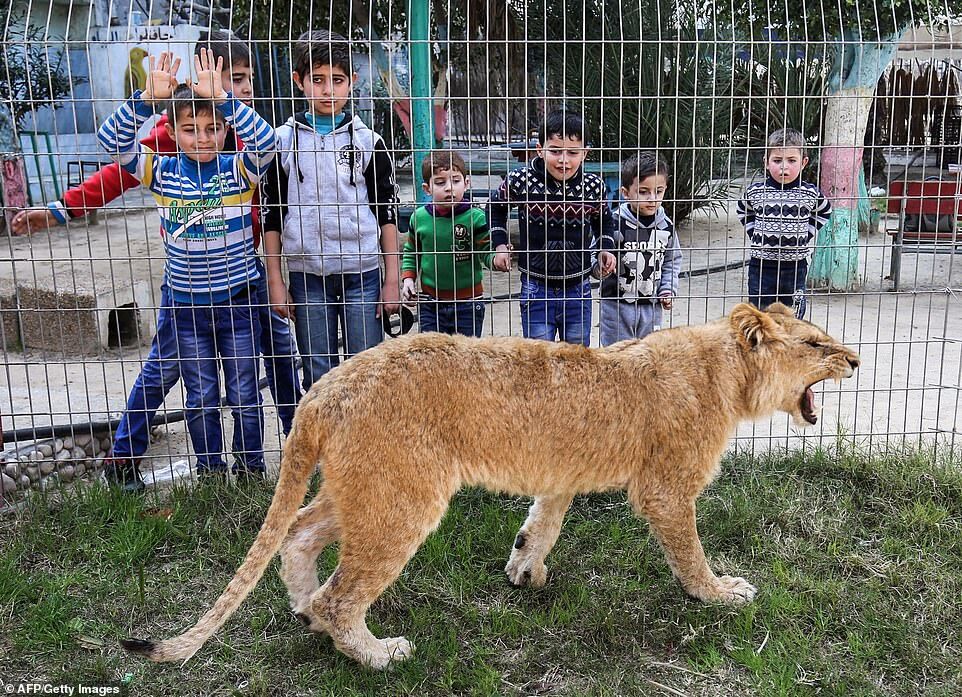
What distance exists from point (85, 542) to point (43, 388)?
2.85 m

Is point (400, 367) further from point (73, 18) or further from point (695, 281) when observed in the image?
point (73, 18)

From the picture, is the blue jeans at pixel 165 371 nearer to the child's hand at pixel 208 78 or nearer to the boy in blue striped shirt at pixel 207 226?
the boy in blue striped shirt at pixel 207 226

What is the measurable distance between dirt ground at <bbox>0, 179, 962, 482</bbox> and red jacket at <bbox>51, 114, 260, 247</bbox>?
0.15 meters

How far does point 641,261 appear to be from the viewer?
5.34 m

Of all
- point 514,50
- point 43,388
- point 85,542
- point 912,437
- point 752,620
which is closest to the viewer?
point 752,620

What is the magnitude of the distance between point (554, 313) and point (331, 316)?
1258 mm

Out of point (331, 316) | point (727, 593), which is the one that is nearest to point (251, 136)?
point (331, 316)

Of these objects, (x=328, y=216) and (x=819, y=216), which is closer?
(x=328, y=216)

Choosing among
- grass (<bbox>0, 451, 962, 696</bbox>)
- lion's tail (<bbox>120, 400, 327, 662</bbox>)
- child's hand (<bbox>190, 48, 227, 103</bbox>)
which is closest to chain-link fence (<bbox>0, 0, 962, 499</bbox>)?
child's hand (<bbox>190, 48, 227, 103</bbox>)

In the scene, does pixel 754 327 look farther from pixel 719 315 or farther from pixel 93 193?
pixel 719 315

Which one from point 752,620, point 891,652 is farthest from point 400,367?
point 891,652

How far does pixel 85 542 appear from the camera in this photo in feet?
14.3

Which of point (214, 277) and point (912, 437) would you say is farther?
point (912, 437)

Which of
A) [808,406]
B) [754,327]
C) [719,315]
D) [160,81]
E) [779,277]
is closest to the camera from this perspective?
[754,327]
